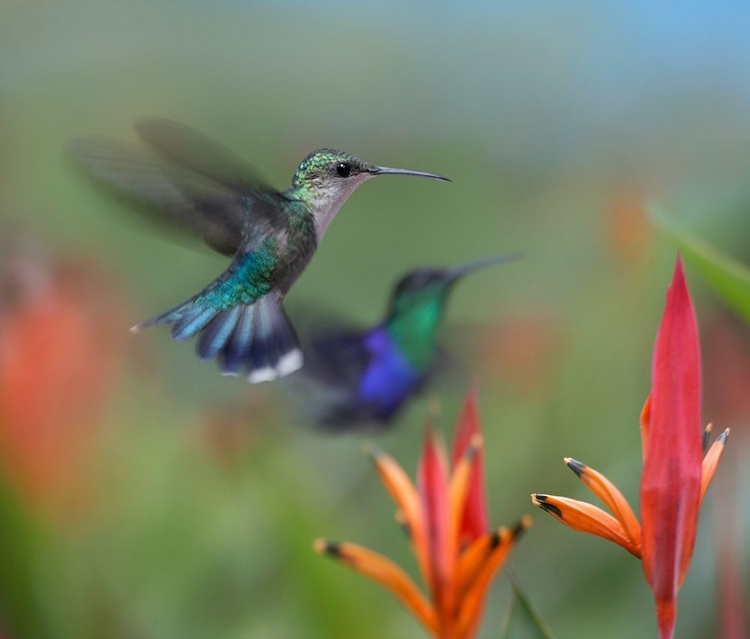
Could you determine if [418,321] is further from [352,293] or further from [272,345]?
[352,293]

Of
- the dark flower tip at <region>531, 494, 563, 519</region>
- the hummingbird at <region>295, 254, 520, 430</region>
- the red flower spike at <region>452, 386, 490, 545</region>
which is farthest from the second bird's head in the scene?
the dark flower tip at <region>531, 494, 563, 519</region>

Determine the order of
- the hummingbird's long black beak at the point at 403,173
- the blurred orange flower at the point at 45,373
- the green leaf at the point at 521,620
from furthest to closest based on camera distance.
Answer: the blurred orange flower at the point at 45,373
the green leaf at the point at 521,620
the hummingbird's long black beak at the point at 403,173

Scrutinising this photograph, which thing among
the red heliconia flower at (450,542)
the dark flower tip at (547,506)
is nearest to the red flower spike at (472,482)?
the red heliconia flower at (450,542)

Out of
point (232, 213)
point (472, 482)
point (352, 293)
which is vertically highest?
point (232, 213)

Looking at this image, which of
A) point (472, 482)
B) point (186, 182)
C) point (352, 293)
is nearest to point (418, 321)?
point (472, 482)

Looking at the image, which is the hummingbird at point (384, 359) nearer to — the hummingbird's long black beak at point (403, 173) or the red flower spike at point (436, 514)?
the red flower spike at point (436, 514)

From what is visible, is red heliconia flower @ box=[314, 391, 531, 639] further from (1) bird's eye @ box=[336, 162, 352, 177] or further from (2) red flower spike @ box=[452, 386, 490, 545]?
(1) bird's eye @ box=[336, 162, 352, 177]

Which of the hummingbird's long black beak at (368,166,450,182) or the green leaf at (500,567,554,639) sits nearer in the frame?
the hummingbird's long black beak at (368,166,450,182)
